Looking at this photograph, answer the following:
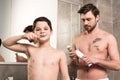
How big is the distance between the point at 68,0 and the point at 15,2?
771mm

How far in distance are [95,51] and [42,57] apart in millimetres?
418

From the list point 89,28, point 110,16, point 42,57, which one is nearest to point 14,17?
point 42,57

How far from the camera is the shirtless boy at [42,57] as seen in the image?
4.40ft

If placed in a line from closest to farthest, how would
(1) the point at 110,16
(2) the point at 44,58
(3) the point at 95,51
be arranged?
(2) the point at 44,58, (3) the point at 95,51, (1) the point at 110,16

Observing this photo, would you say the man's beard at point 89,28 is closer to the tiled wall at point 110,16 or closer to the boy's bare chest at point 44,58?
the boy's bare chest at point 44,58

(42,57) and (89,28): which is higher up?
(89,28)

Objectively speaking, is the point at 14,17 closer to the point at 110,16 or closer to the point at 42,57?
the point at 42,57

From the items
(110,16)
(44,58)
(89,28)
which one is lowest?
(44,58)

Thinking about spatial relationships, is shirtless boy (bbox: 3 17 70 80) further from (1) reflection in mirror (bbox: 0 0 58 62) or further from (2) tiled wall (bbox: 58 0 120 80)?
(2) tiled wall (bbox: 58 0 120 80)

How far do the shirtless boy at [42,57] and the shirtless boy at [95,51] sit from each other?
0.50 ft

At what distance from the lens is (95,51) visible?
1579 millimetres

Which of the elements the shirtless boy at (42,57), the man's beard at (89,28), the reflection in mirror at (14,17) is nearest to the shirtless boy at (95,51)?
the man's beard at (89,28)

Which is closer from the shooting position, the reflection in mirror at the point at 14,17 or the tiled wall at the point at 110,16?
the reflection in mirror at the point at 14,17

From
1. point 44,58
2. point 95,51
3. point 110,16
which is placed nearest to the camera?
point 44,58
